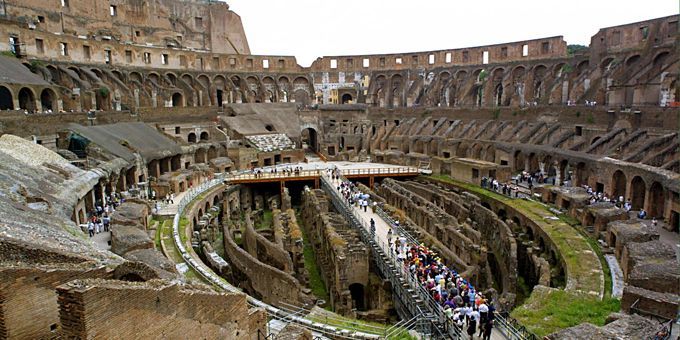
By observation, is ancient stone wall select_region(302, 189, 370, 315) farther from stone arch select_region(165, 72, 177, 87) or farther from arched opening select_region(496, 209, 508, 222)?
stone arch select_region(165, 72, 177, 87)

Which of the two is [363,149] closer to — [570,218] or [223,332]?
[570,218]

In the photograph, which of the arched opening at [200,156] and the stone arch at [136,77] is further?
the stone arch at [136,77]

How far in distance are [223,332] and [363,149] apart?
3925 cm

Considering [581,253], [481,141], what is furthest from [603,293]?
[481,141]

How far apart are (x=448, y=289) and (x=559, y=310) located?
125 inches

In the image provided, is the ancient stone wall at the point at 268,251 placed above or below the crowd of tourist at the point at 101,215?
below

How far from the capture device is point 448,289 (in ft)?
48.1

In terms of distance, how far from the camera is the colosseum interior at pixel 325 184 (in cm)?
1132

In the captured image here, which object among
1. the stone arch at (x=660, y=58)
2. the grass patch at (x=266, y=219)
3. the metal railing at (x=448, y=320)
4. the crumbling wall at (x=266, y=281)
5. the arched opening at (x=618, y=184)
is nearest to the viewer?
the metal railing at (x=448, y=320)

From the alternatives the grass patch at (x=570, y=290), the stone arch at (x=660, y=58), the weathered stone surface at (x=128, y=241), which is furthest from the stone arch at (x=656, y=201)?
the weathered stone surface at (x=128, y=241)

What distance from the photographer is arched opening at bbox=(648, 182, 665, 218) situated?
2380 centimetres

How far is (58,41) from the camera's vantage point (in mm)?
40719

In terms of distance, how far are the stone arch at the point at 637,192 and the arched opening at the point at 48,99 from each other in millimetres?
37768

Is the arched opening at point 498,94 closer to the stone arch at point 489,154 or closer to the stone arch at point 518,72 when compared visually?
the stone arch at point 518,72
